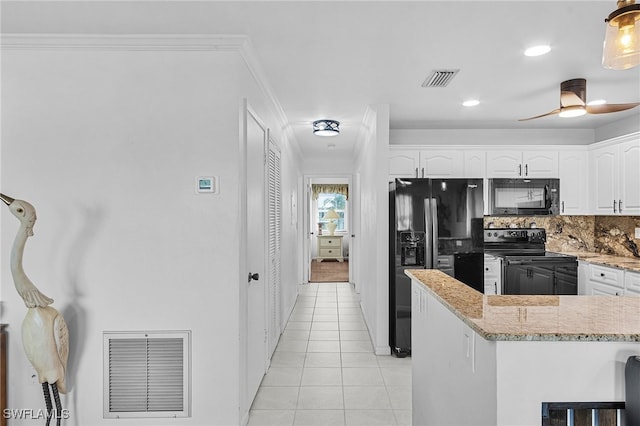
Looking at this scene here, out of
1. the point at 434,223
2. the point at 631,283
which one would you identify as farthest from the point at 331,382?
the point at 631,283

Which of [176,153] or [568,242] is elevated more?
[176,153]

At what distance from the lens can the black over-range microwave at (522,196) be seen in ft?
15.1

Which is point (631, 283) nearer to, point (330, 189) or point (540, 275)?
point (540, 275)

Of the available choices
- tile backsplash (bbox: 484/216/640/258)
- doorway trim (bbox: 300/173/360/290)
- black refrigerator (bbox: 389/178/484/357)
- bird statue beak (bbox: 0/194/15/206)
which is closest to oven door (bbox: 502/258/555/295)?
black refrigerator (bbox: 389/178/484/357)

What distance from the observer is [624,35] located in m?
Answer: 1.29

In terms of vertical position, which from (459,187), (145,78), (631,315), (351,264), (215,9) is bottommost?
(351,264)

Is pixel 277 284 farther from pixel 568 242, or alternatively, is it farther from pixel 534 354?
pixel 568 242

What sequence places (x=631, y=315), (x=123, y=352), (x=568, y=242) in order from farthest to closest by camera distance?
1. (x=568, y=242)
2. (x=123, y=352)
3. (x=631, y=315)

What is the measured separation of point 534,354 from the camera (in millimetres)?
1253

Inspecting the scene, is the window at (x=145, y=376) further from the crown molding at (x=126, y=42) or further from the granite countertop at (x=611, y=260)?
the granite countertop at (x=611, y=260)

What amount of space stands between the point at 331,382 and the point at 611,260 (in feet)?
10.9

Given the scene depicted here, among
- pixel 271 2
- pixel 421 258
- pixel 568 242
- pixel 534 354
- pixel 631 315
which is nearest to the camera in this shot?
pixel 534 354

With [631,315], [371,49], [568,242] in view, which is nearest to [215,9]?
[371,49]

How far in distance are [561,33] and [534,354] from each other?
203 cm
